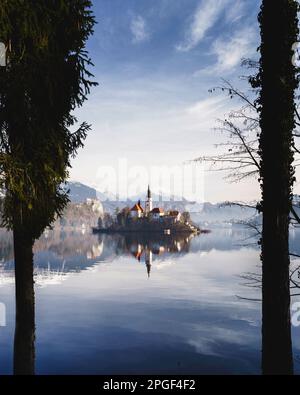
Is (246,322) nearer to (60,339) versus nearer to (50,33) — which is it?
(60,339)

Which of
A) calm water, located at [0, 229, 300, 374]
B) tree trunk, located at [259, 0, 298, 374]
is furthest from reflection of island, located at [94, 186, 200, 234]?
tree trunk, located at [259, 0, 298, 374]

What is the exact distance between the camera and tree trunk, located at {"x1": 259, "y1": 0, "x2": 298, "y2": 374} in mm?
6566

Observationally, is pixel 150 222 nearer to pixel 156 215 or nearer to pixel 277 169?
pixel 156 215

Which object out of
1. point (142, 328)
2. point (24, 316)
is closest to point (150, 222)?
point (142, 328)

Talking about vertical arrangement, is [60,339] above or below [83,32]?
below

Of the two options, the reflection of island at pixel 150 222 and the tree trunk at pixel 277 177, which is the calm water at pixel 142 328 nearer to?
the tree trunk at pixel 277 177

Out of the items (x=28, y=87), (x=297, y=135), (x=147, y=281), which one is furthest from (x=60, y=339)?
(x=147, y=281)

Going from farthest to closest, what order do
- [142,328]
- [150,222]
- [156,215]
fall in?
[156,215]
[150,222]
[142,328]

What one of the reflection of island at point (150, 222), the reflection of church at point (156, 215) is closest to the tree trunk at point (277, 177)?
the reflection of island at point (150, 222)

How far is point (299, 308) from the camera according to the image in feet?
77.9

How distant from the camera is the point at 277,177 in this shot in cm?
659

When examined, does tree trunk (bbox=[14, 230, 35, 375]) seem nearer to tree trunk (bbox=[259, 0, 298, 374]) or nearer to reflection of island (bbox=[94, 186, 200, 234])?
tree trunk (bbox=[259, 0, 298, 374])
